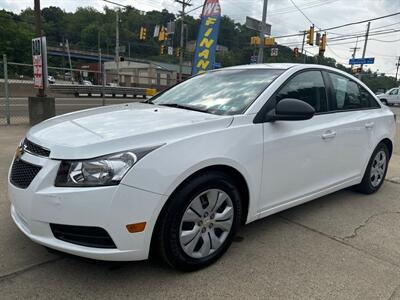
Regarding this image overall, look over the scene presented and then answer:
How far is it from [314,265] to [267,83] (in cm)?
158

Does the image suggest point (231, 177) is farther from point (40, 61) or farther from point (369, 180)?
point (40, 61)

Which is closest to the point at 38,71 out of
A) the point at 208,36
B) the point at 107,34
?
the point at 208,36

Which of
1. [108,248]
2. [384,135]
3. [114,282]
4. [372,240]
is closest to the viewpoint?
[108,248]

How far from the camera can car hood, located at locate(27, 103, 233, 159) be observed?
228 cm

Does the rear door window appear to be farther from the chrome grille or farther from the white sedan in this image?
the chrome grille

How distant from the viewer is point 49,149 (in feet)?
7.73

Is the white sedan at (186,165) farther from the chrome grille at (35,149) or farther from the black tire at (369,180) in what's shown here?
the black tire at (369,180)

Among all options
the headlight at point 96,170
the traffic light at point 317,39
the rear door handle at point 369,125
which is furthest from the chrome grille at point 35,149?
the traffic light at point 317,39

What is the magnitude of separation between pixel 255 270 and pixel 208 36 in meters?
10.2

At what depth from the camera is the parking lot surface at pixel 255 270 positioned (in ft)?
7.89

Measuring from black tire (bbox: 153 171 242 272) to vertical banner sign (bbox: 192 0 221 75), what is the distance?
30.9 ft

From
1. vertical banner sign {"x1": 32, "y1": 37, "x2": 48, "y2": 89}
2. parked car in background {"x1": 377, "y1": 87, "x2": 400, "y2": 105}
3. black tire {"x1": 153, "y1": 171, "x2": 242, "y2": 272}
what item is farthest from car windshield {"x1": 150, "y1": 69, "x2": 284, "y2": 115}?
parked car in background {"x1": 377, "y1": 87, "x2": 400, "y2": 105}

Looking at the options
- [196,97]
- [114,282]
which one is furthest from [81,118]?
[114,282]

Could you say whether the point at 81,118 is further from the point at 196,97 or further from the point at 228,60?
the point at 228,60
